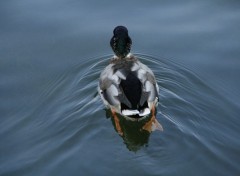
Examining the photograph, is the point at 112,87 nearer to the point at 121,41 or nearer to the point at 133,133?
the point at 133,133

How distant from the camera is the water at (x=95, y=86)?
6363 millimetres

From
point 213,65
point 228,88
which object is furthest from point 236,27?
point 228,88

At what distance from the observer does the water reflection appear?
667 centimetres

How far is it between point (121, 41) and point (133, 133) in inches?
62.5

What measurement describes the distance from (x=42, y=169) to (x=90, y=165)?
588 millimetres

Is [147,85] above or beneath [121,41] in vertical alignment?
beneath

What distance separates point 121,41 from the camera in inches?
314

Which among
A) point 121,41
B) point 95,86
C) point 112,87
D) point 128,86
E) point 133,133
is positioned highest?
point 121,41

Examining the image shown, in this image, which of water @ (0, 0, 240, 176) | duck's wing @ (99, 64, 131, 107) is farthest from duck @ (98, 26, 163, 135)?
water @ (0, 0, 240, 176)

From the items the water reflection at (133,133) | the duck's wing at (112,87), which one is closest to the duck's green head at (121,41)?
the duck's wing at (112,87)

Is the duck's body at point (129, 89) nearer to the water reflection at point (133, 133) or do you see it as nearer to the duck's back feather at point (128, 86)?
the duck's back feather at point (128, 86)

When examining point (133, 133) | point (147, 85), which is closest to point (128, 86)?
point (147, 85)

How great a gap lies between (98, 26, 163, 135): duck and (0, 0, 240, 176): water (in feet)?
0.57

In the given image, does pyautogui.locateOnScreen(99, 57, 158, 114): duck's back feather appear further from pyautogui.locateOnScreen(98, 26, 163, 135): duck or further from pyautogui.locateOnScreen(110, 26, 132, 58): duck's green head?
pyautogui.locateOnScreen(110, 26, 132, 58): duck's green head
